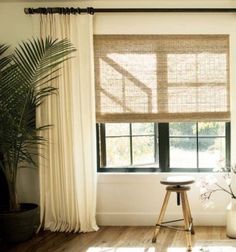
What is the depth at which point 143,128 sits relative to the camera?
4223 mm

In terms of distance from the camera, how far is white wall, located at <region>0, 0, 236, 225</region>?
3.97 metres

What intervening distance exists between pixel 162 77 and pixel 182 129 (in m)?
0.62

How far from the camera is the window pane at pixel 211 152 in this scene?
13.5 feet

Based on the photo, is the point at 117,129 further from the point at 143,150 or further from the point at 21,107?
the point at 21,107

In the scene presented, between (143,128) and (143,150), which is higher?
(143,128)

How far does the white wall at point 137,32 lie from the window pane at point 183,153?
19 centimetres

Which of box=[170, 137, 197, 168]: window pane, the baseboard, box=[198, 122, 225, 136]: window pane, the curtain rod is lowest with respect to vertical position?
the baseboard

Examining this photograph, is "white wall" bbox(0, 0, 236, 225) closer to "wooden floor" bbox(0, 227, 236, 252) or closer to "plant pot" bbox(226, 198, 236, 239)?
"wooden floor" bbox(0, 227, 236, 252)

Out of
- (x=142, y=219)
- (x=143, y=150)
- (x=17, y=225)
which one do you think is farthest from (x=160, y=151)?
(x=17, y=225)

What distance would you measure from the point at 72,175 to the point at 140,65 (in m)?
1.35

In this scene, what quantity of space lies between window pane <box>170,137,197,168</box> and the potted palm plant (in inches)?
54.8

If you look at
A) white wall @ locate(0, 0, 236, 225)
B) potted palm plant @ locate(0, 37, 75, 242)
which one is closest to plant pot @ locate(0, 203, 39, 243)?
potted palm plant @ locate(0, 37, 75, 242)

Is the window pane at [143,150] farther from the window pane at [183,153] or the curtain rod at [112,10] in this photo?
the curtain rod at [112,10]

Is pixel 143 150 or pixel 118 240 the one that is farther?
pixel 143 150
